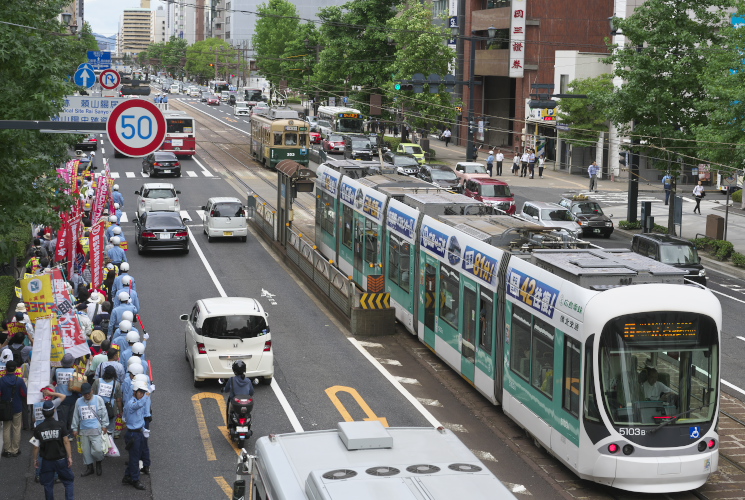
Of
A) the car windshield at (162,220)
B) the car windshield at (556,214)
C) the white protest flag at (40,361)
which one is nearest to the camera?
the white protest flag at (40,361)

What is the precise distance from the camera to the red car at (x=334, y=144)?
7162 cm

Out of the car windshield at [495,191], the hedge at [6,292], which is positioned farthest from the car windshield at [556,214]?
the hedge at [6,292]

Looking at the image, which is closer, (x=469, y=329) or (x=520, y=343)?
(x=520, y=343)

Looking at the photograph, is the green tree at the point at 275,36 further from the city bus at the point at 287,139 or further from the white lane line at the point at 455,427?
the white lane line at the point at 455,427

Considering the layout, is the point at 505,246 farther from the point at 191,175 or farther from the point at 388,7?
the point at 388,7

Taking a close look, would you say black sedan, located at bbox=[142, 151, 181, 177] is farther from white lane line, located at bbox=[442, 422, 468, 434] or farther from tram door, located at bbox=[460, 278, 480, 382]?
white lane line, located at bbox=[442, 422, 468, 434]

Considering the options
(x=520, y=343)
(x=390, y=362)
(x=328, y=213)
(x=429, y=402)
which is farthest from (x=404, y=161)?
(x=520, y=343)

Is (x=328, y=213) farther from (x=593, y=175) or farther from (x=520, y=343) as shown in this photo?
(x=593, y=175)

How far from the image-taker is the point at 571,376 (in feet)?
47.6

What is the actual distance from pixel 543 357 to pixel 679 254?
55.4 feet

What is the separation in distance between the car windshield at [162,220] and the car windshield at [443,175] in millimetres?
19820

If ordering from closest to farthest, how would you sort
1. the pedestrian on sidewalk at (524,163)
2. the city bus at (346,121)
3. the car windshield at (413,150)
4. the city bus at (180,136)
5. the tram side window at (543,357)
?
1. the tram side window at (543,357)
2. the car windshield at (413,150)
3. the pedestrian on sidewalk at (524,163)
4. the city bus at (180,136)
5. the city bus at (346,121)

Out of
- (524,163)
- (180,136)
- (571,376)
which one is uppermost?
(180,136)

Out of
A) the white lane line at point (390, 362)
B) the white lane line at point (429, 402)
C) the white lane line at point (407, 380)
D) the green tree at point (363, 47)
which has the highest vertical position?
the green tree at point (363, 47)
